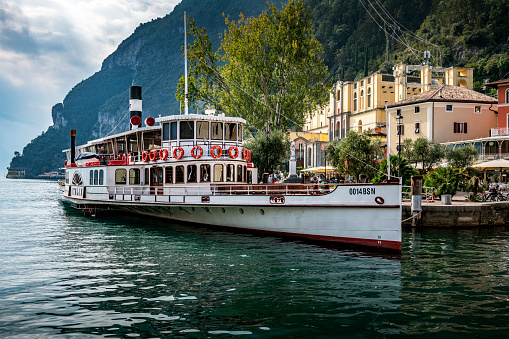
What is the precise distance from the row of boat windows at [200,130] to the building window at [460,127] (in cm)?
3621

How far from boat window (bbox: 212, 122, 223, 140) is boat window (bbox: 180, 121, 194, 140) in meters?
1.09

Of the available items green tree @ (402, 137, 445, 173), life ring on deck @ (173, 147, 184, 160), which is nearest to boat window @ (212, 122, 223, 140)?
life ring on deck @ (173, 147, 184, 160)

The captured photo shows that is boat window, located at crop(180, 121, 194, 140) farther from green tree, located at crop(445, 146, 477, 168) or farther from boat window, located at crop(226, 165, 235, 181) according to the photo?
green tree, located at crop(445, 146, 477, 168)

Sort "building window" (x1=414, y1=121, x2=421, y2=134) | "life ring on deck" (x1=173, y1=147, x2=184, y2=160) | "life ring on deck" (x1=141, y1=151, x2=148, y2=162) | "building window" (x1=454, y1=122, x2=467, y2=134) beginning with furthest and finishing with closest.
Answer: "building window" (x1=414, y1=121, x2=421, y2=134) < "building window" (x1=454, y1=122, x2=467, y2=134) < "life ring on deck" (x1=141, y1=151, x2=148, y2=162) < "life ring on deck" (x1=173, y1=147, x2=184, y2=160)

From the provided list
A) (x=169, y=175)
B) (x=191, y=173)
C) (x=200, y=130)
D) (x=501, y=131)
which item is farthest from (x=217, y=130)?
(x=501, y=131)

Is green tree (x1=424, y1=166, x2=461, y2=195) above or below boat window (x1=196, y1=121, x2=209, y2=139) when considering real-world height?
below

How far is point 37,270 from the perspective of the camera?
42.8 feet

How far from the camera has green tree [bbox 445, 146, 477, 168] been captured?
38344mm

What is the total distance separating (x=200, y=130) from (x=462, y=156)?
87.5 ft

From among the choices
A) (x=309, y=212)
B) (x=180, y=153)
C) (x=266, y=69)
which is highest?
(x=266, y=69)

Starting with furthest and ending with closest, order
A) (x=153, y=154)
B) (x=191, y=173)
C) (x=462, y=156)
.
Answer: (x=462, y=156), (x=153, y=154), (x=191, y=173)

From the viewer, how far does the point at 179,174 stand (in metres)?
22.7

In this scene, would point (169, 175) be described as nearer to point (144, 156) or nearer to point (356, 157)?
point (144, 156)

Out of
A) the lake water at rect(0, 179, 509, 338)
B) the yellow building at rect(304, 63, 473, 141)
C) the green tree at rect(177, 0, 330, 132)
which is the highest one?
the yellow building at rect(304, 63, 473, 141)
